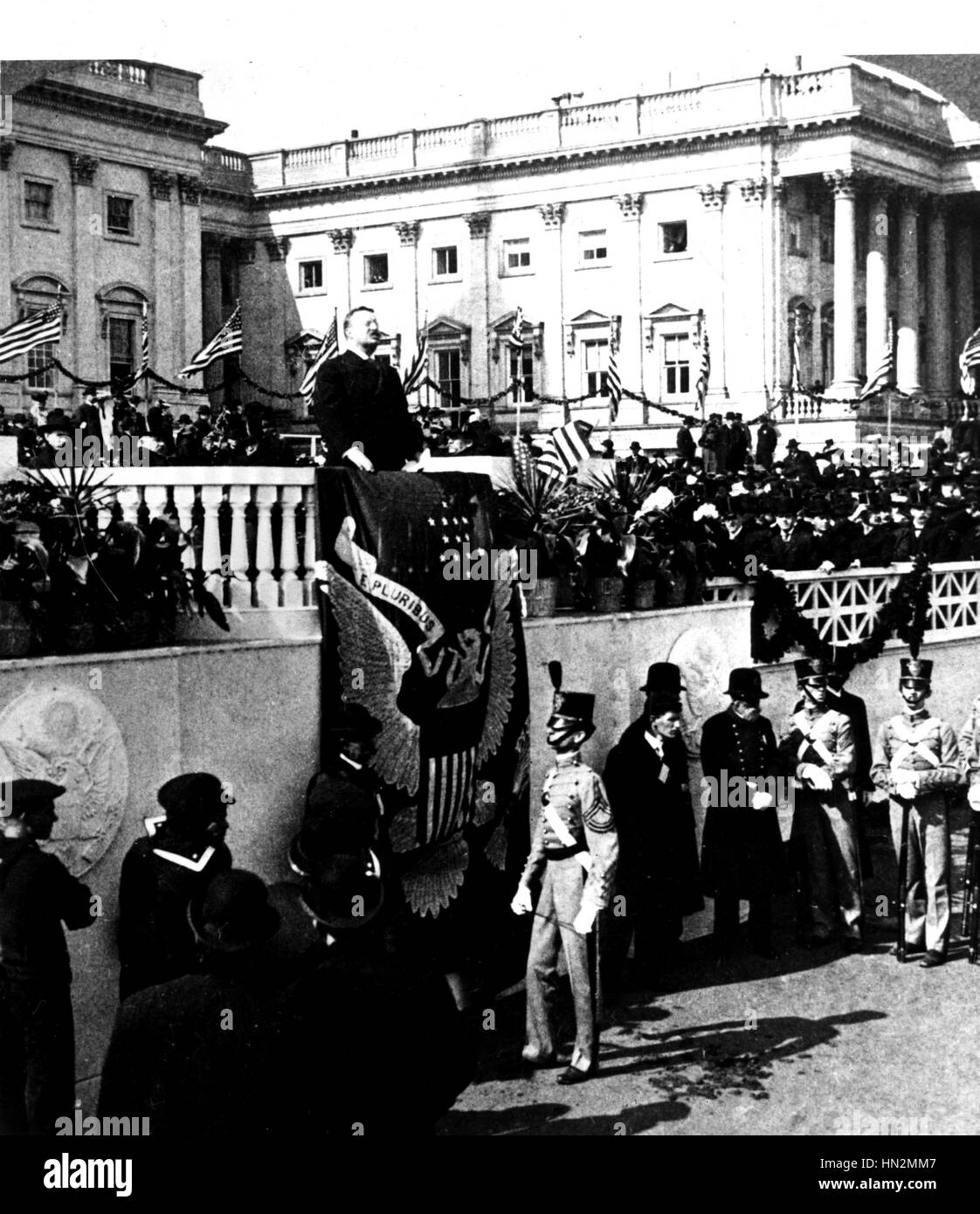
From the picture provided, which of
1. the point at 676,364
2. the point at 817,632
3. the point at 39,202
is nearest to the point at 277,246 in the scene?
the point at 39,202

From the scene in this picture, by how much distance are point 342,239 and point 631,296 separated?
10.6 meters

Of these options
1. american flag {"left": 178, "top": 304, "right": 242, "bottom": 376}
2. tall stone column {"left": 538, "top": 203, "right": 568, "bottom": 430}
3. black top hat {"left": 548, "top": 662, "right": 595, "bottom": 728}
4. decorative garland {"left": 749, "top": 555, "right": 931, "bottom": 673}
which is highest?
tall stone column {"left": 538, "top": 203, "right": 568, "bottom": 430}

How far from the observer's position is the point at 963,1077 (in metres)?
8.88

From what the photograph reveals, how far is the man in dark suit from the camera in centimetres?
973

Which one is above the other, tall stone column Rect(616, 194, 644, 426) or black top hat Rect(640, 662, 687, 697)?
tall stone column Rect(616, 194, 644, 426)

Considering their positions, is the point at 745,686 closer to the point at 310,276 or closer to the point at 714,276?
the point at 714,276

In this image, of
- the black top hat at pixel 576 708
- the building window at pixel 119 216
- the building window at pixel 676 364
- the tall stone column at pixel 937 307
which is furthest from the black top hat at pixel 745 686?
the tall stone column at pixel 937 307

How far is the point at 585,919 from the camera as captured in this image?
902 cm

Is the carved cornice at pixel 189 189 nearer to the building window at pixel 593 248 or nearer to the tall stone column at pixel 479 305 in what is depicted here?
the tall stone column at pixel 479 305

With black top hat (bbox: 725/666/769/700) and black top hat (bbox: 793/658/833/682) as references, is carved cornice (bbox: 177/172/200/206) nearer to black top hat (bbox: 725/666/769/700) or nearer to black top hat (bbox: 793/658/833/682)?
black top hat (bbox: 793/658/833/682)

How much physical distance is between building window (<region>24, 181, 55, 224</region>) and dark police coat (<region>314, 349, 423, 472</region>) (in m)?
36.6

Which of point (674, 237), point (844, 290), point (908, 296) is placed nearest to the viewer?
point (844, 290)

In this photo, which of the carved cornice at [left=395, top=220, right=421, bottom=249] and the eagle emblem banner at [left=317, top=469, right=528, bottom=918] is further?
the carved cornice at [left=395, top=220, right=421, bottom=249]

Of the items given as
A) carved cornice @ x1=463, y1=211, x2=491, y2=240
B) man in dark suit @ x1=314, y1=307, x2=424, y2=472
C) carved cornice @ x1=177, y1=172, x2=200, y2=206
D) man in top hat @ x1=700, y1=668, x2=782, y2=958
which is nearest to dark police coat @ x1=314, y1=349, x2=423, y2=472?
man in dark suit @ x1=314, y1=307, x2=424, y2=472
